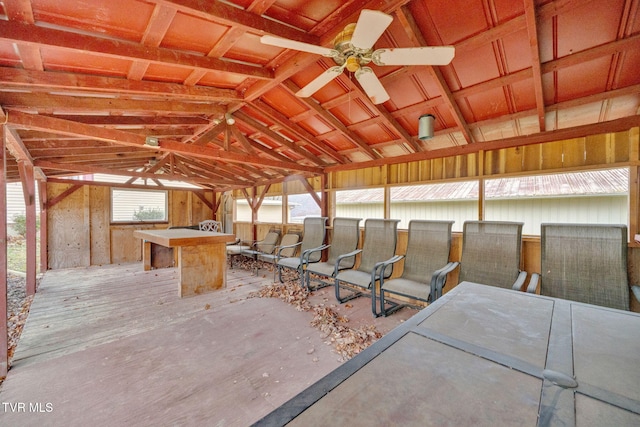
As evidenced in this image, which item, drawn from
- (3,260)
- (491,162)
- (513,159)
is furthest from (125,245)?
(513,159)

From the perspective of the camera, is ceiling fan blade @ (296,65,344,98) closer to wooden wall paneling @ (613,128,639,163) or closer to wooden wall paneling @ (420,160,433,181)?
wooden wall paneling @ (420,160,433,181)

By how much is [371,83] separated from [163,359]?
313 centimetres

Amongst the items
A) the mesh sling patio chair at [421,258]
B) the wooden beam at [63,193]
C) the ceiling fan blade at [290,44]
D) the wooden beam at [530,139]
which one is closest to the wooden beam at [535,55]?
the wooden beam at [530,139]

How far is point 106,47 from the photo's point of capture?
6.48 feet

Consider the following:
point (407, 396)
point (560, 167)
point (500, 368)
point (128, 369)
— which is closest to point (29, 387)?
point (128, 369)

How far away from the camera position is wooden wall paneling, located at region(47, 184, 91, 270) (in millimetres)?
6469

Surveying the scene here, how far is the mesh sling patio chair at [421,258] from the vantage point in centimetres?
324

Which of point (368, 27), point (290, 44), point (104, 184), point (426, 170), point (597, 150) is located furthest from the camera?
point (104, 184)

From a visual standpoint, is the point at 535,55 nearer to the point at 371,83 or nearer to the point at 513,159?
the point at 371,83

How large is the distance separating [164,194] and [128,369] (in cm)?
720

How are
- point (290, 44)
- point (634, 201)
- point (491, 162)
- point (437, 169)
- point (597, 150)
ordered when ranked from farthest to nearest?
point (437, 169), point (491, 162), point (597, 150), point (634, 201), point (290, 44)

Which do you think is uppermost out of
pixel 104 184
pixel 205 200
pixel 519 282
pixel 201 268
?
pixel 104 184

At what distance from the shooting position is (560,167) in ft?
9.84

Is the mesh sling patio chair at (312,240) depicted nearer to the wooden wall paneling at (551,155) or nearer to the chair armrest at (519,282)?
the chair armrest at (519,282)
